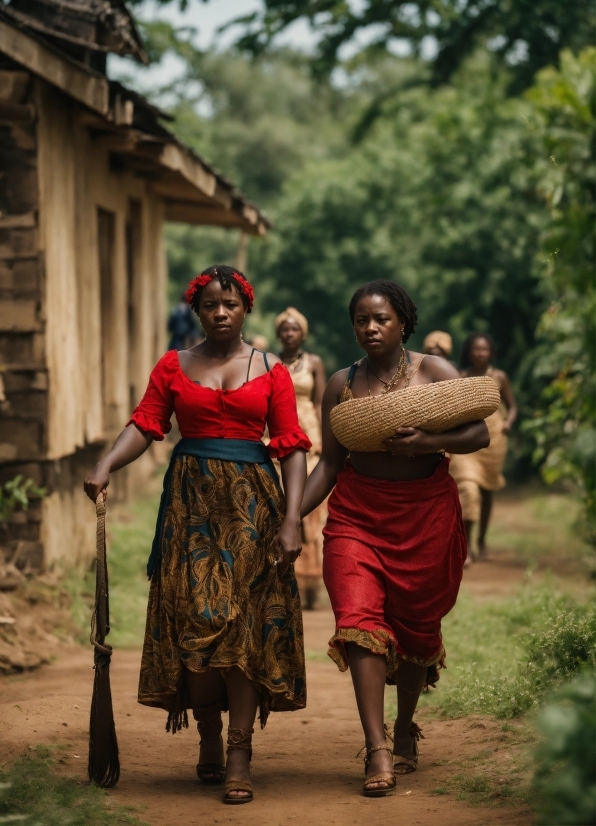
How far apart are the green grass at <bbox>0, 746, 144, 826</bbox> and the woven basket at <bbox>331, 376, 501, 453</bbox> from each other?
1.65 metres

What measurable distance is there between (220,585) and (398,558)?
0.72 meters

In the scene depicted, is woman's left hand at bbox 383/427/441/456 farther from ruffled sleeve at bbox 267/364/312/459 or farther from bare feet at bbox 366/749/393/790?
bare feet at bbox 366/749/393/790

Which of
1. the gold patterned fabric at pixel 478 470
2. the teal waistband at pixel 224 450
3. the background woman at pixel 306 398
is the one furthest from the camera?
the gold patterned fabric at pixel 478 470

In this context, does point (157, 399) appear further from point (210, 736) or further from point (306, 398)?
point (306, 398)

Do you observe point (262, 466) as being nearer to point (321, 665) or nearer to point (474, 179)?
point (321, 665)

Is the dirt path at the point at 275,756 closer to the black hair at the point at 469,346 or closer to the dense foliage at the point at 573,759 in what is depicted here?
the dense foliage at the point at 573,759

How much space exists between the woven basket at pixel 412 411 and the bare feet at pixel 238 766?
4.15 ft

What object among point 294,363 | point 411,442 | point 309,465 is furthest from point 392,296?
point 309,465

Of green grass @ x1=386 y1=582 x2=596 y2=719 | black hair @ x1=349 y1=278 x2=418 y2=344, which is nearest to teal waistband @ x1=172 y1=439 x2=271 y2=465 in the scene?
black hair @ x1=349 y1=278 x2=418 y2=344

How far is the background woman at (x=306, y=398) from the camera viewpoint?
31.4 ft

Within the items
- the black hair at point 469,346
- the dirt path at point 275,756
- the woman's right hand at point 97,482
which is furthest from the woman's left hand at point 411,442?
the black hair at point 469,346

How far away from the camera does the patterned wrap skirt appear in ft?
16.3

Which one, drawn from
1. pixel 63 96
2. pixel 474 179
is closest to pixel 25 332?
pixel 63 96

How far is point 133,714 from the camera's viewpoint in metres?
6.55
